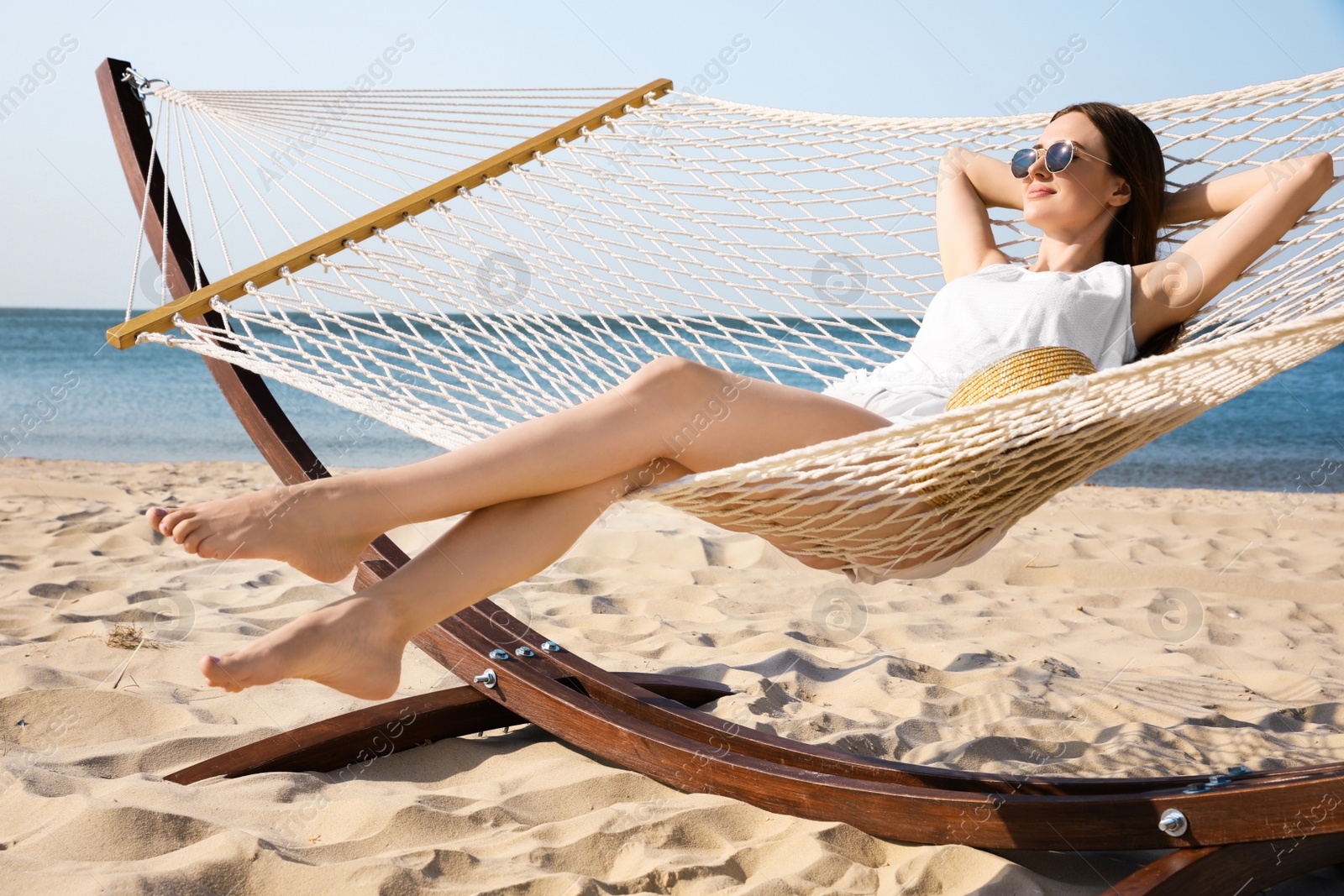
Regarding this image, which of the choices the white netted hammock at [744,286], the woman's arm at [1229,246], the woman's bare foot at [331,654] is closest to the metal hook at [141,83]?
the white netted hammock at [744,286]

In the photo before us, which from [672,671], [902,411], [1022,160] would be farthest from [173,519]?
[1022,160]

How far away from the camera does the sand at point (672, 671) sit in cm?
117

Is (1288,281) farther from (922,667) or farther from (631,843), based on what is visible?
(631,843)

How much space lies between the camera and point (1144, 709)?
70.1 inches

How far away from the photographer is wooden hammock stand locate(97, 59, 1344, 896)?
1088 mm

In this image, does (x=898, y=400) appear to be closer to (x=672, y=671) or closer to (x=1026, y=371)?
(x=1026, y=371)

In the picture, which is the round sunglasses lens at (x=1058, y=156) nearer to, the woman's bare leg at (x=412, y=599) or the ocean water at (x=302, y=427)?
the woman's bare leg at (x=412, y=599)

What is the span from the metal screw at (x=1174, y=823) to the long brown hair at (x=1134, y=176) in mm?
874

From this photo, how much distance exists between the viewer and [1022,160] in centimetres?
162

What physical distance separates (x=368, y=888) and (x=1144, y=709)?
1.33 m

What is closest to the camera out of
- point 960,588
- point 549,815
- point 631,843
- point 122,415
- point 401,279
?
point 631,843

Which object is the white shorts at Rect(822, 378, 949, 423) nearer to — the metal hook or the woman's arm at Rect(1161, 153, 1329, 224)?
the woman's arm at Rect(1161, 153, 1329, 224)

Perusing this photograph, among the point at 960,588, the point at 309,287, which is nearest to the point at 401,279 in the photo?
the point at 309,287

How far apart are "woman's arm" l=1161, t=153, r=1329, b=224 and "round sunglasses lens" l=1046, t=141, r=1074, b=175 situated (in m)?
0.20
